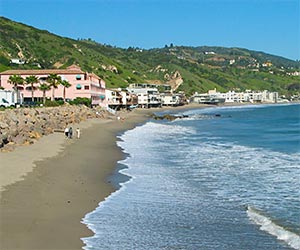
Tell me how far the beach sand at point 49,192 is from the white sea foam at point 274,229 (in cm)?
411

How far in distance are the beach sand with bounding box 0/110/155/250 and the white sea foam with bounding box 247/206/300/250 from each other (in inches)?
162

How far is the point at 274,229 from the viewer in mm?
11625

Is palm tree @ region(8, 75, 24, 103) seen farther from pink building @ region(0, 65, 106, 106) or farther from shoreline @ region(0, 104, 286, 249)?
shoreline @ region(0, 104, 286, 249)

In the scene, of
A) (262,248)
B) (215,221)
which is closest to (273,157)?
(215,221)

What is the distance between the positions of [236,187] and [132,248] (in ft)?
27.3

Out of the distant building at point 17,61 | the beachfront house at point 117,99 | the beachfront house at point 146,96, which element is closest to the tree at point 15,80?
the beachfront house at point 117,99

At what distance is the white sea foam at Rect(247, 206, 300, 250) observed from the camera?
10.6 m

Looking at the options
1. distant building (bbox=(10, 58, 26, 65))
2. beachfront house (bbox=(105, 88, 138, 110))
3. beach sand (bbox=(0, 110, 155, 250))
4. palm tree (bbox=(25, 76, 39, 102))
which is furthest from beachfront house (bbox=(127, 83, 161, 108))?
beach sand (bbox=(0, 110, 155, 250))

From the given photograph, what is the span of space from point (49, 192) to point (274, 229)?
710 cm

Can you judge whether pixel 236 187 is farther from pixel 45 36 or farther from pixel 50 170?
pixel 45 36

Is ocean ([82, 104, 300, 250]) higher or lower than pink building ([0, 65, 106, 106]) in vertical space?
lower

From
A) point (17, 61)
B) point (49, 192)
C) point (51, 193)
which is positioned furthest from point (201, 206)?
point (17, 61)

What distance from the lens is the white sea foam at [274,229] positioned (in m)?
10.6

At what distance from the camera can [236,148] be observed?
32625 mm
